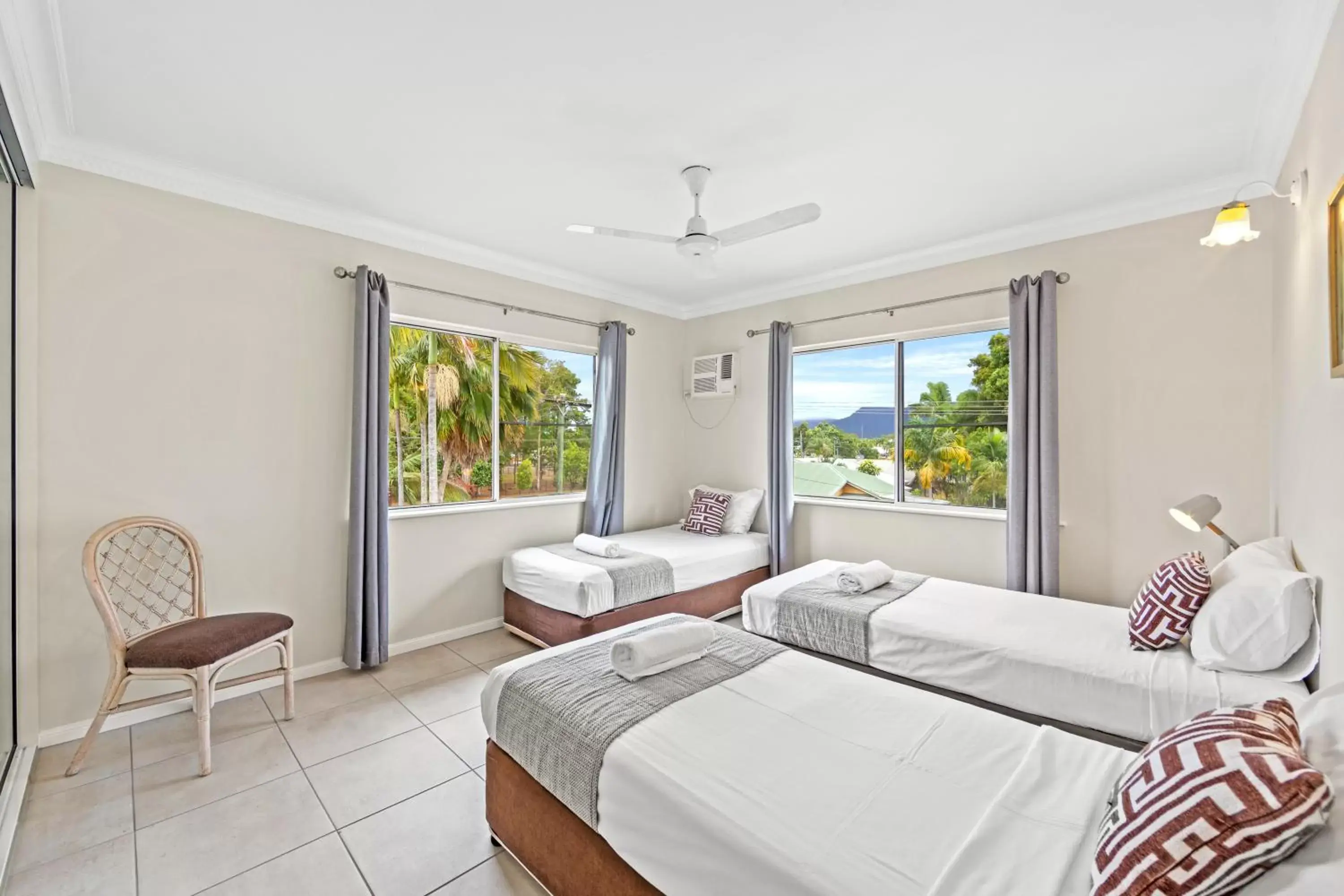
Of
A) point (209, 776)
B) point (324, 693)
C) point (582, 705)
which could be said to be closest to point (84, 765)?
point (209, 776)

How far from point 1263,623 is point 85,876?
3756 millimetres

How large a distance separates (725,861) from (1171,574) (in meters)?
2.19

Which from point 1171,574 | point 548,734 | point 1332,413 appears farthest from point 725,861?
point 1171,574

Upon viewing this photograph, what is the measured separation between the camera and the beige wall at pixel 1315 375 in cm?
159

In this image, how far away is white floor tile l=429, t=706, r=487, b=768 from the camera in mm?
2453

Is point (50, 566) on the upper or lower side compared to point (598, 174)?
lower

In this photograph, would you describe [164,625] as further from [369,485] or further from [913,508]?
[913,508]

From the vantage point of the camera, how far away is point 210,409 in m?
2.86

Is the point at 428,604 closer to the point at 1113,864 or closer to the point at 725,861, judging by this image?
the point at 725,861

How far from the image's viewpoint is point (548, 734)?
162 cm

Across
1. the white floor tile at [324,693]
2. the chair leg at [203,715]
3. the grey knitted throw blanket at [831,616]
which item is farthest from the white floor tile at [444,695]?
the grey knitted throw blanket at [831,616]

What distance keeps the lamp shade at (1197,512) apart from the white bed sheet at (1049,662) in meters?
0.49

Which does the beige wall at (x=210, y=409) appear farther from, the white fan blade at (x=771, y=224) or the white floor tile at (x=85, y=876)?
the white fan blade at (x=771, y=224)

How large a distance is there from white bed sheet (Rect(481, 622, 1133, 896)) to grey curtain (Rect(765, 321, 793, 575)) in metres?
2.69
